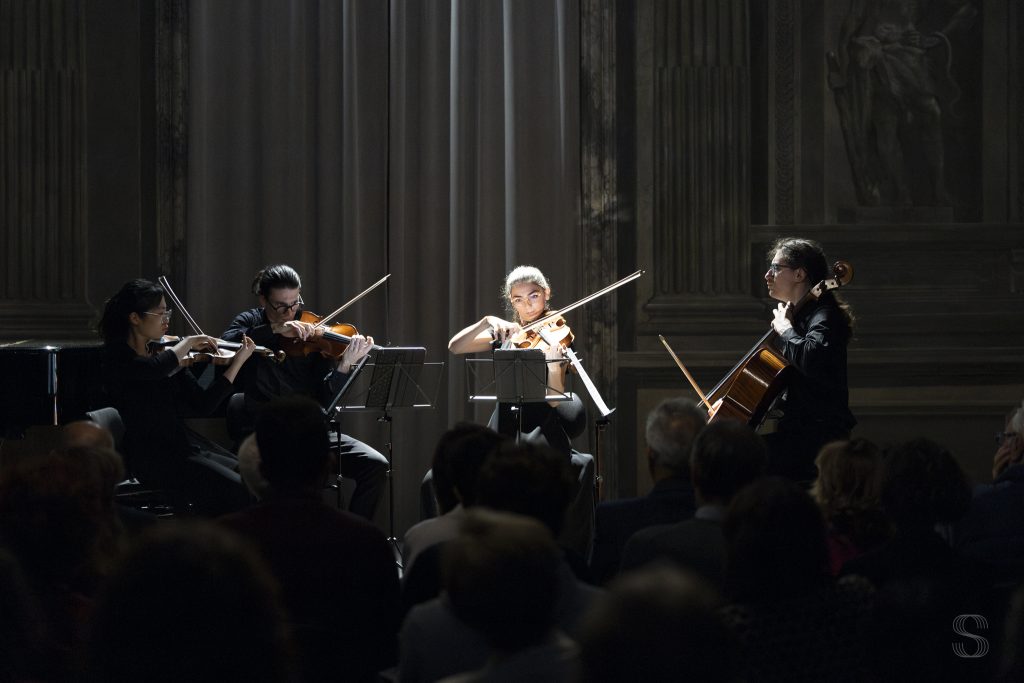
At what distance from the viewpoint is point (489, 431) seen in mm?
2678

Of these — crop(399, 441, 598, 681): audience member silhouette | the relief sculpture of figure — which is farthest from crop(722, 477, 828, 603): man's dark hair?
the relief sculpture of figure

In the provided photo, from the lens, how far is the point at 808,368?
4.19 m

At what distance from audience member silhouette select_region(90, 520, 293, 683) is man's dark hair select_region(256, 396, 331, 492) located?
1.15 m

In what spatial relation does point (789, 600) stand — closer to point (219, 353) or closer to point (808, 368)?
point (808, 368)

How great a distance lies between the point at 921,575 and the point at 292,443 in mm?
1229

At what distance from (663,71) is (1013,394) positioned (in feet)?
7.76

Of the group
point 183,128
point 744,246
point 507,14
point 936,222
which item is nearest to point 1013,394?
point 936,222

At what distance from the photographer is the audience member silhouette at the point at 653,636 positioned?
3.30 ft

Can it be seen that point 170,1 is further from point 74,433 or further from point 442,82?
point 74,433

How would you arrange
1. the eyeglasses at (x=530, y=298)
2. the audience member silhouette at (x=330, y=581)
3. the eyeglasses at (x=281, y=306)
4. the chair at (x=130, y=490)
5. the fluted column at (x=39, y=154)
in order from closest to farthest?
the audience member silhouette at (x=330, y=581) < the chair at (x=130, y=490) < the eyeglasses at (x=281, y=306) < the eyeglasses at (x=530, y=298) < the fluted column at (x=39, y=154)

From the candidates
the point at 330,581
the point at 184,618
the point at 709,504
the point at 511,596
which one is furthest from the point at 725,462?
the point at 184,618

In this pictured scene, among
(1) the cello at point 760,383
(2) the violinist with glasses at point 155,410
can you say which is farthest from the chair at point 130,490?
(1) the cello at point 760,383

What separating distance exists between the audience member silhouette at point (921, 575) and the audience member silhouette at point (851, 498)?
20cm

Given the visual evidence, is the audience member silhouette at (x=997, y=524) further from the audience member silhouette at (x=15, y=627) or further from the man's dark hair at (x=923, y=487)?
the audience member silhouette at (x=15, y=627)
